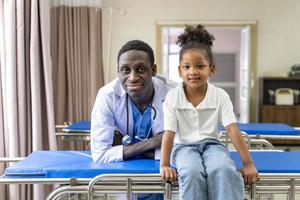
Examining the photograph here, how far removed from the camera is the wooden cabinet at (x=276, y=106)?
222 inches

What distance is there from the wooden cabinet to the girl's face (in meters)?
4.47

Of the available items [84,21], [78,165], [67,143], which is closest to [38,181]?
[78,165]

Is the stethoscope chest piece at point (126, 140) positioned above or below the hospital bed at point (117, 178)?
above

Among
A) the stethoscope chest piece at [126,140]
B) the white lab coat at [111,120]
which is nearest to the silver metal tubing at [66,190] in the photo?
the white lab coat at [111,120]

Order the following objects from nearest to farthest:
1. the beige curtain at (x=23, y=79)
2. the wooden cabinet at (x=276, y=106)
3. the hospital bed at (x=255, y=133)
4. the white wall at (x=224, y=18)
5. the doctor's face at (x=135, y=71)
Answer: the doctor's face at (x=135, y=71) < the beige curtain at (x=23, y=79) < the hospital bed at (x=255, y=133) < the wooden cabinet at (x=276, y=106) < the white wall at (x=224, y=18)

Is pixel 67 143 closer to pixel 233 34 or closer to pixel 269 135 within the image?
pixel 269 135

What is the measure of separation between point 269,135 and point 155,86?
5.87 ft

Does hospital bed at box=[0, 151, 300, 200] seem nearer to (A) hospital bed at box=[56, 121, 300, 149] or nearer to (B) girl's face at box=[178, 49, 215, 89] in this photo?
(B) girl's face at box=[178, 49, 215, 89]

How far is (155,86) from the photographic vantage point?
1847mm

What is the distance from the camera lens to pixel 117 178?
153 centimetres

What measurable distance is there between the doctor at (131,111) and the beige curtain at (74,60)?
290 centimetres

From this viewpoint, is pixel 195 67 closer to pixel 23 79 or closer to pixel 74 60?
pixel 23 79

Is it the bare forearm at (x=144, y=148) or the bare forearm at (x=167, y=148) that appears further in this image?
the bare forearm at (x=144, y=148)

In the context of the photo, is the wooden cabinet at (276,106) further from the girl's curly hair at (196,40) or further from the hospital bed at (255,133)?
the girl's curly hair at (196,40)
